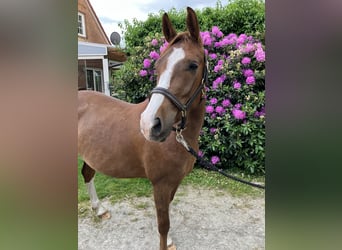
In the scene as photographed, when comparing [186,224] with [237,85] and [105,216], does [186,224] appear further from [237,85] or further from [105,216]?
[237,85]

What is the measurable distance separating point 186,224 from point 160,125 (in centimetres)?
174

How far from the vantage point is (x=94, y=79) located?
622 cm

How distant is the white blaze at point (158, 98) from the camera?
3.89 feet

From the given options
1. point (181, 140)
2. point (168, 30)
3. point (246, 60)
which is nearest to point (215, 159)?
point (246, 60)

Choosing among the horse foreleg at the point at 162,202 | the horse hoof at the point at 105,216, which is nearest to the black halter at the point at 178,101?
the horse foreleg at the point at 162,202
